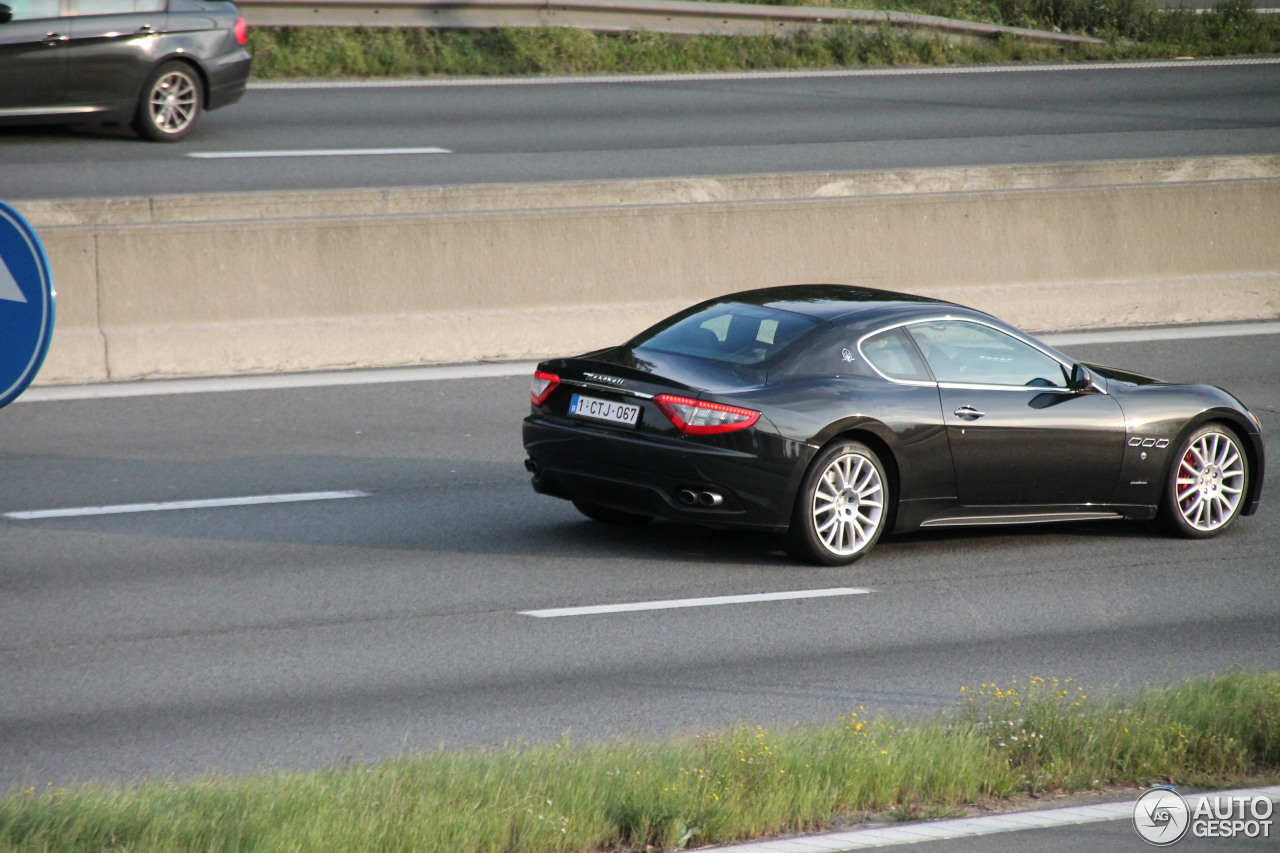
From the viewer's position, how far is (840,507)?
29.8 feet

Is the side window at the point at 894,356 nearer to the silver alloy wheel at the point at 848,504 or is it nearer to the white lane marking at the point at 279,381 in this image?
the silver alloy wheel at the point at 848,504

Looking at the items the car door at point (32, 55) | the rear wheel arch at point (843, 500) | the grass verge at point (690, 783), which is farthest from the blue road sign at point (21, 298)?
the car door at point (32, 55)

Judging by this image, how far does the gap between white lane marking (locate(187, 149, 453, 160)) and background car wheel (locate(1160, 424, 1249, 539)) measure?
40.0ft

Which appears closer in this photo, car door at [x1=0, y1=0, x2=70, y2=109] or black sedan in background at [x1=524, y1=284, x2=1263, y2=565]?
black sedan in background at [x1=524, y1=284, x2=1263, y2=565]

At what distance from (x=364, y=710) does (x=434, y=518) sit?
3.25 metres

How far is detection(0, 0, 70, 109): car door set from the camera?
18562mm

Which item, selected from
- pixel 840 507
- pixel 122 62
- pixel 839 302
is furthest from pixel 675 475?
pixel 122 62

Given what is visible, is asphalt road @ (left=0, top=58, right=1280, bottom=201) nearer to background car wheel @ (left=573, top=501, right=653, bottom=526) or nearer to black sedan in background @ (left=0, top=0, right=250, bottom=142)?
black sedan in background @ (left=0, top=0, right=250, bottom=142)

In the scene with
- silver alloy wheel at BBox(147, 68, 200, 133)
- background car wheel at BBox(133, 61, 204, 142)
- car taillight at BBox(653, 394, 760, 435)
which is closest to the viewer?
car taillight at BBox(653, 394, 760, 435)

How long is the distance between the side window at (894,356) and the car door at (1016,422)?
8 centimetres

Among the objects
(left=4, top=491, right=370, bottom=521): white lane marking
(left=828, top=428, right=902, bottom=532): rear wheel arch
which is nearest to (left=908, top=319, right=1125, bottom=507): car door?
(left=828, top=428, right=902, bottom=532): rear wheel arch

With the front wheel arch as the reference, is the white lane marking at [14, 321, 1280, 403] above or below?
above

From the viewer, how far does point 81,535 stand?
9391 mm

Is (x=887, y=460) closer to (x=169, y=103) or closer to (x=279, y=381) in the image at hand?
(x=279, y=381)
